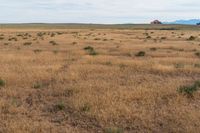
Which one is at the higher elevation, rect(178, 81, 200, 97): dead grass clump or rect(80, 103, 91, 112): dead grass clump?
rect(178, 81, 200, 97): dead grass clump

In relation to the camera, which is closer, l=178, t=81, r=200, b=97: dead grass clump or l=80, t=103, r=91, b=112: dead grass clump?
l=80, t=103, r=91, b=112: dead grass clump

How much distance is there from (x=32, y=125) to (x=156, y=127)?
3006mm

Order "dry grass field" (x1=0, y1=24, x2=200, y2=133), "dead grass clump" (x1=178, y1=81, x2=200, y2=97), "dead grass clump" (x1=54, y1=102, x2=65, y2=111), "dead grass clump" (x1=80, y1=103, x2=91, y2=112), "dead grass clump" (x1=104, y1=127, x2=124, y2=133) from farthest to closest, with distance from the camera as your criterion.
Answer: "dead grass clump" (x1=178, y1=81, x2=200, y2=97) < "dead grass clump" (x1=54, y1=102, x2=65, y2=111) < "dead grass clump" (x1=80, y1=103, x2=91, y2=112) < "dry grass field" (x1=0, y1=24, x2=200, y2=133) < "dead grass clump" (x1=104, y1=127, x2=124, y2=133)

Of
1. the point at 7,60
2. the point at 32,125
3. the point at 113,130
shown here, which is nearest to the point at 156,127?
the point at 113,130

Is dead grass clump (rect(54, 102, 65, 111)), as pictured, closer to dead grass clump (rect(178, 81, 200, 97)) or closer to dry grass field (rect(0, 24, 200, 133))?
dry grass field (rect(0, 24, 200, 133))

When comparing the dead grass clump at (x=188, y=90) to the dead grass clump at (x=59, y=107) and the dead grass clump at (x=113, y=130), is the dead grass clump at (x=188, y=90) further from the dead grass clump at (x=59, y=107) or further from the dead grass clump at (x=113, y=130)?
the dead grass clump at (x=113, y=130)

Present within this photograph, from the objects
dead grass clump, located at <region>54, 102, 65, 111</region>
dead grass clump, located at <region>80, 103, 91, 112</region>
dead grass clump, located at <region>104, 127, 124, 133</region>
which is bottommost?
dead grass clump, located at <region>54, 102, 65, 111</region>

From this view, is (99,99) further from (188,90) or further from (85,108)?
(188,90)

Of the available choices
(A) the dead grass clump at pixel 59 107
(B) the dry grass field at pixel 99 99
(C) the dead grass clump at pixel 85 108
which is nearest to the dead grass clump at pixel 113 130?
(B) the dry grass field at pixel 99 99

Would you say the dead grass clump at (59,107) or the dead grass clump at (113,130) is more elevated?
the dead grass clump at (113,130)

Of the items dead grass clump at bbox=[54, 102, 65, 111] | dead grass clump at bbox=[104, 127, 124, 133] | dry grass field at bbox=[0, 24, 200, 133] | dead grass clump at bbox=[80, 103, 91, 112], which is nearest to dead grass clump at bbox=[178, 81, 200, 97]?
dry grass field at bbox=[0, 24, 200, 133]

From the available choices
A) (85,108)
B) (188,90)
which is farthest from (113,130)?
(188,90)

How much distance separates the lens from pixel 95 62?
2366 cm

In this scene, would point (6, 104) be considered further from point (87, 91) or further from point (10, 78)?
point (10, 78)
